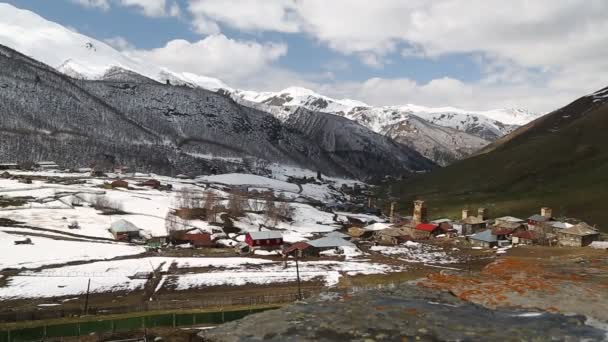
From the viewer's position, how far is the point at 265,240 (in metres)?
102

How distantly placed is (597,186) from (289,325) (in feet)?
566

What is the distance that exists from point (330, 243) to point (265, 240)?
48.4 feet

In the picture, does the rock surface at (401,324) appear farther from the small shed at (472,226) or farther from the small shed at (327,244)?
the small shed at (472,226)

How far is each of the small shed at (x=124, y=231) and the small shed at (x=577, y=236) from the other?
311 ft

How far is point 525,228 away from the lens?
116 meters

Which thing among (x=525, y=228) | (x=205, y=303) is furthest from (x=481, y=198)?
(x=205, y=303)

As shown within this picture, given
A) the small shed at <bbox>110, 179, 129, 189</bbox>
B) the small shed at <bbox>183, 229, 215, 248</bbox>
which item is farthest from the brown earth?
the small shed at <bbox>110, 179, 129, 189</bbox>

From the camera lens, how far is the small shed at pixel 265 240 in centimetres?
10106

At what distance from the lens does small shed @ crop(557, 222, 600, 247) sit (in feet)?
313

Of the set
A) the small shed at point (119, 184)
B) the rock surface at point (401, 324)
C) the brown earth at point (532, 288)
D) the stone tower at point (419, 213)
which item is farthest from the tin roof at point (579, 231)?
the small shed at point (119, 184)

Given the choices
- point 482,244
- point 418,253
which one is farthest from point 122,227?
point 482,244

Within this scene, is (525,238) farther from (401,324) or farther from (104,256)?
(401,324)

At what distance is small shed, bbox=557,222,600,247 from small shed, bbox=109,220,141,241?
94.9m

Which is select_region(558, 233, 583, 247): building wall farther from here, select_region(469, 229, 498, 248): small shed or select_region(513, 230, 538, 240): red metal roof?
select_region(469, 229, 498, 248): small shed
